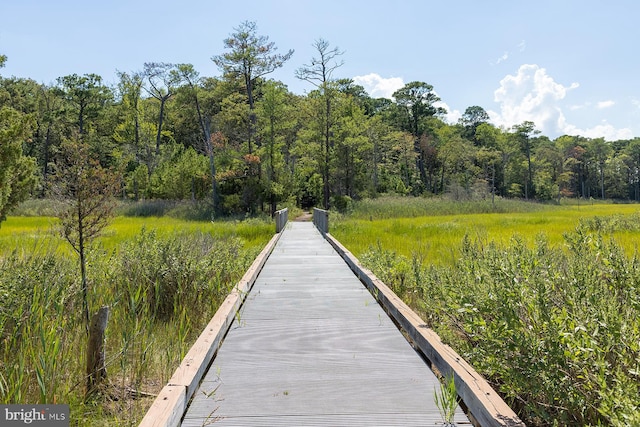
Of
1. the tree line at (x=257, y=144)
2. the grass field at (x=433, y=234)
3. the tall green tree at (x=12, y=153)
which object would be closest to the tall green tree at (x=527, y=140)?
the tree line at (x=257, y=144)

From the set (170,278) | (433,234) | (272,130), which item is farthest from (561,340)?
(272,130)

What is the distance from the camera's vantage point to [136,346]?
13.1 ft

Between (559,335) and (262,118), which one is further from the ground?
(262,118)

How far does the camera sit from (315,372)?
3.34 metres

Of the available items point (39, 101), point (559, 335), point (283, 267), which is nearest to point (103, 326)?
point (559, 335)

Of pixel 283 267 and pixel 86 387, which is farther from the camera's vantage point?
pixel 283 267

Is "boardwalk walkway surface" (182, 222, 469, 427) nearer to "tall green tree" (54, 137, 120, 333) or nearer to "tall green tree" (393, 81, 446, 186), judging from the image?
"tall green tree" (54, 137, 120, 333)

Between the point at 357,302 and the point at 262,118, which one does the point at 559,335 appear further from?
the point at 262,118

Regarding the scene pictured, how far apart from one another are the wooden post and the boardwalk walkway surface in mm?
853

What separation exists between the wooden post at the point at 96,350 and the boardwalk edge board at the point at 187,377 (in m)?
0.68

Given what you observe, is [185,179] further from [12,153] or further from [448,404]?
[448,404]

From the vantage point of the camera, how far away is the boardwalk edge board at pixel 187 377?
7.89 ft

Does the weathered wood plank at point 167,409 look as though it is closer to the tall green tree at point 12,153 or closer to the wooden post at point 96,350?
the wooden post at point 96,350

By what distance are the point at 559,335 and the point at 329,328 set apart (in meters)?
2.62
